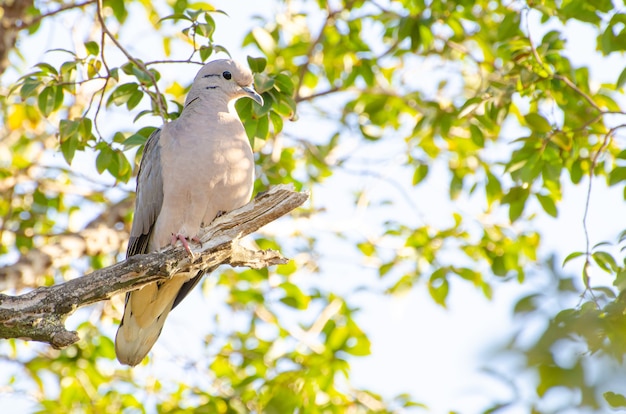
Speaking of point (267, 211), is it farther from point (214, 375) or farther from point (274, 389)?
point (214, 375)

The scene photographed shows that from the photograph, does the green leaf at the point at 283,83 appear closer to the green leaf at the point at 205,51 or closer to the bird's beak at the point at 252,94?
the bird's beak at the point at 252,94

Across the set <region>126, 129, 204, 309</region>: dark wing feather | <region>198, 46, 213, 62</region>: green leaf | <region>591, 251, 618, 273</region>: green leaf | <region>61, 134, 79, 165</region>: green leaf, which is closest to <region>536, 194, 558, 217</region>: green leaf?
<region>591, 251, 618, 273</region>: green leaf

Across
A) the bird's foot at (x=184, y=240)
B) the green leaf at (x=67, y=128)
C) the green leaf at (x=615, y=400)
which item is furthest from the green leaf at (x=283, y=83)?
the green leaf at (x=615, y=400)

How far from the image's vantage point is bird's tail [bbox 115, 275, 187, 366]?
13.4 feet

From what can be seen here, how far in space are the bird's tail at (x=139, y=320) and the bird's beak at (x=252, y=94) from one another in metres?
1.11

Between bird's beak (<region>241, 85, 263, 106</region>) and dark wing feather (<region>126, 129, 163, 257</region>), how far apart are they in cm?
55

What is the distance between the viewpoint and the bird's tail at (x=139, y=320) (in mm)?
4094

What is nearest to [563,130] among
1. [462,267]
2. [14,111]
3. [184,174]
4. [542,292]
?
[462,267]

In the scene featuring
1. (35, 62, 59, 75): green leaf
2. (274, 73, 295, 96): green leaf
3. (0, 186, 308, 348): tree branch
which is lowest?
(0, 186, 308, 348): tree branch

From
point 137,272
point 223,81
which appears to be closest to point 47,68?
point 223,81

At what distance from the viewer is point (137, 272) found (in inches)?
121

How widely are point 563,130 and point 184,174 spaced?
2.16 metres

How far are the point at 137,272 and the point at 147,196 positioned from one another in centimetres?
96

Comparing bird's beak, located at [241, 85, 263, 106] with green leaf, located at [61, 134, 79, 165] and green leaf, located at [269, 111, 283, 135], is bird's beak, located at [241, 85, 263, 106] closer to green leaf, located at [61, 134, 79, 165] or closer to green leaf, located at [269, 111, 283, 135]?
green leaf, located at [269, 111, 283, 135]
